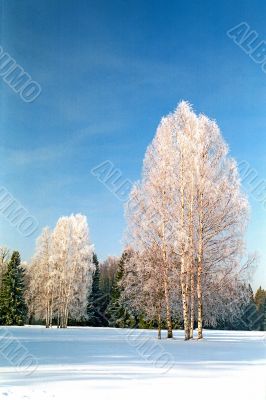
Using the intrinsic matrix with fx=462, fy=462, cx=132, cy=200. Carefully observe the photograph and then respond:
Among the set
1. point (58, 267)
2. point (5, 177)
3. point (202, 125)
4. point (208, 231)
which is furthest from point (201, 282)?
point (58, 267)

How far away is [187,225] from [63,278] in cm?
1188

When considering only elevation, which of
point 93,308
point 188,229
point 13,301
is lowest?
point 93,308

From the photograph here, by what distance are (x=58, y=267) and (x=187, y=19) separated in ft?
57.7

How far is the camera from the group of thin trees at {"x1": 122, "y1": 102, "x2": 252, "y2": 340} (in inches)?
434

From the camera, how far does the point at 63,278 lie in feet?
71.5

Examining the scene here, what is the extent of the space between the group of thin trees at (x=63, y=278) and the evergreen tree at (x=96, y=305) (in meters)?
1.57

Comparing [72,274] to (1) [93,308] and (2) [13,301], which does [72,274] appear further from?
(2) [13,301]

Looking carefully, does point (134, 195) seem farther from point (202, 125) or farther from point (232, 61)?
point (232, 61)

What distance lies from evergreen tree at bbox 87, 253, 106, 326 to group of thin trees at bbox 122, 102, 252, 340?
41.8ft

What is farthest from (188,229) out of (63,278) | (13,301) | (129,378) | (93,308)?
(13,301)

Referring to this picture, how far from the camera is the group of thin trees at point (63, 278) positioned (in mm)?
20562

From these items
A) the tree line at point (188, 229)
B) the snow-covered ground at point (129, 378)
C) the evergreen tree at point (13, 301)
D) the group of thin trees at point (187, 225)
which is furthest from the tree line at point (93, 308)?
the snow-covered ground at point (129, 378)

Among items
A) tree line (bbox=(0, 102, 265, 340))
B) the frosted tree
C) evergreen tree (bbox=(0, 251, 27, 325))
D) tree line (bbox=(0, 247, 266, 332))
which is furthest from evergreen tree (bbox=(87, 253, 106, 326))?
tree line (bbox=(0, 102, 265, 340))

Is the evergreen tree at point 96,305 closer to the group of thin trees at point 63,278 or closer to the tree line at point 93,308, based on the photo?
the tree line at point 93,308
